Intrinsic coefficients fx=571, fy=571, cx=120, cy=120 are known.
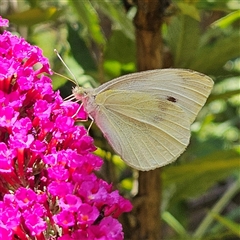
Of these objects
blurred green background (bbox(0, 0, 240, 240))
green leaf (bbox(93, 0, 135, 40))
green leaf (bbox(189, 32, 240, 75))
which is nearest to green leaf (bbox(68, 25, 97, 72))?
blurred green background (bbox(0, 0, 240, 240))

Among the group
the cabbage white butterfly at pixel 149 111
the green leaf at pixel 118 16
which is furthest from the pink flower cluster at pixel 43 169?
the green leaf at pixel 118 16

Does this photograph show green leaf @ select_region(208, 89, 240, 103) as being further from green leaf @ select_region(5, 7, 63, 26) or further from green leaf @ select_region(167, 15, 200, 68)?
green leaf @ select_region(5, 7, 63, 26)

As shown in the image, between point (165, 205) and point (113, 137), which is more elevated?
point (113, 137)

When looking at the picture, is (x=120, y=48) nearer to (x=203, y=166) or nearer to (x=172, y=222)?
(x=203, y=166)

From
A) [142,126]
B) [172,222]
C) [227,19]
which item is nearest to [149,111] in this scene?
[142,126]

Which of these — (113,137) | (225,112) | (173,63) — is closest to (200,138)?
(225,112)

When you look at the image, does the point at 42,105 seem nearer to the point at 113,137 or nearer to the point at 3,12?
the point at 113,137

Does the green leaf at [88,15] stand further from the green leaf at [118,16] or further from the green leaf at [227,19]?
the green leaf at [227,19]
